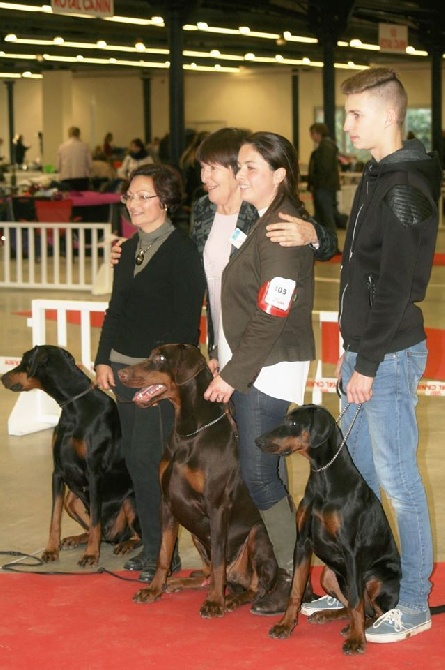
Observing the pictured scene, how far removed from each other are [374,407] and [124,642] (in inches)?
39.8

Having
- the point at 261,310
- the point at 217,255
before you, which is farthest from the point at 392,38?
the point at 261,310

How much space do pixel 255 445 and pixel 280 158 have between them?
85 cm

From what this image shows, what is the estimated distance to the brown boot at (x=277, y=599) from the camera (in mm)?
3537

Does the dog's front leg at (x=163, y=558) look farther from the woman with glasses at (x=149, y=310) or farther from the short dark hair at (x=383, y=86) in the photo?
the short dark hair at (x=383, y=86)

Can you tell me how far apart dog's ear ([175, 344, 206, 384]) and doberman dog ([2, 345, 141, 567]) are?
0.73m

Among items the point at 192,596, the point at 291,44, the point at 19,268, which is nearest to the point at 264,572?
the point at 192,596

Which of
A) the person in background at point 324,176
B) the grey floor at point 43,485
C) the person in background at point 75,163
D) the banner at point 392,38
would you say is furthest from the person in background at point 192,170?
the banner at point 392,38

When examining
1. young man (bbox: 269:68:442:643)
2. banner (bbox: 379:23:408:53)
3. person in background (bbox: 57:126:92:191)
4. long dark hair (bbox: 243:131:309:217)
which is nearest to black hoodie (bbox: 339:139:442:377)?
young man (bbox: 269:68:442:643)

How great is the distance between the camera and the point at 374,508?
3270mm

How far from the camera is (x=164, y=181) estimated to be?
12.6 ft

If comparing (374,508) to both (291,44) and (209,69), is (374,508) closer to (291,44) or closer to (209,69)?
(291,44)

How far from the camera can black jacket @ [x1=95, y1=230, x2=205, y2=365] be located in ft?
12.3

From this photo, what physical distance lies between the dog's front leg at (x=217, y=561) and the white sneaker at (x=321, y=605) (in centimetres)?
26

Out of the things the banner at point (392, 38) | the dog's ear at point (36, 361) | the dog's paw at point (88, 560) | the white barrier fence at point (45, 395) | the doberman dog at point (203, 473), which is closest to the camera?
the doberman dog at point (203, 473)
